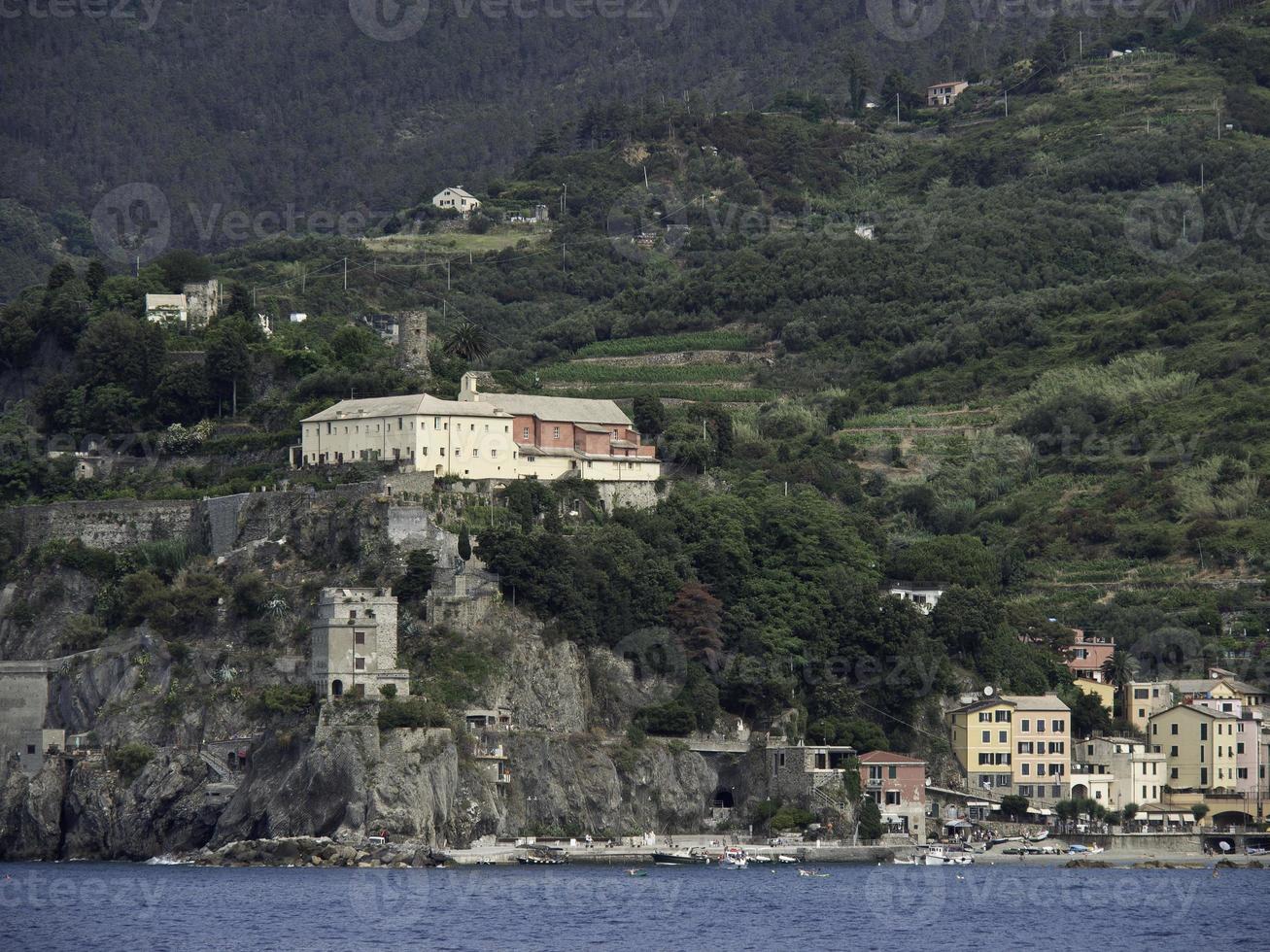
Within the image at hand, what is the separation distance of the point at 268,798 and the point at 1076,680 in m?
34.9

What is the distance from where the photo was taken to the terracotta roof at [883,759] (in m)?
90.8

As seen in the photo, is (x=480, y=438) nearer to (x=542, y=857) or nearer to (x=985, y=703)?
(x=542, y=857)

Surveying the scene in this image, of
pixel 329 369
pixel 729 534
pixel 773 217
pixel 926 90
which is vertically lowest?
pixel 729 534

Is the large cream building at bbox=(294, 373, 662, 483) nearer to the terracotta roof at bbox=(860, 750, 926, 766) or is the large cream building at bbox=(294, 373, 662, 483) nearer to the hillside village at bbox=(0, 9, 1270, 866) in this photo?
the hillside village at bbox=(0, 9, 1270, 866)

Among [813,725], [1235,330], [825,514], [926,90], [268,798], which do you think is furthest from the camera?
[926,90]

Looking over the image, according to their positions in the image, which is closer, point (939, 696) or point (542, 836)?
point (542, 836)

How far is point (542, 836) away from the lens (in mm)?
86750

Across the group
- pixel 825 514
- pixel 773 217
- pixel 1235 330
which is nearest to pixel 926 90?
pixel 773 217

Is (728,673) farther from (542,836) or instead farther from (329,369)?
(329,369)

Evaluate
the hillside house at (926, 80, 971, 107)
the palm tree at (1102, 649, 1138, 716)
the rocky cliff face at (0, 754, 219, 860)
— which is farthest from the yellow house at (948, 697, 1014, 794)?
the hillside house at (926, 80, 971, 107)

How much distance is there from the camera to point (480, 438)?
314ft

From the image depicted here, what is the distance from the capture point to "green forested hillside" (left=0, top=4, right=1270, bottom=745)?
96.5 meters

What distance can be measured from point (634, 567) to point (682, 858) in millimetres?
11805

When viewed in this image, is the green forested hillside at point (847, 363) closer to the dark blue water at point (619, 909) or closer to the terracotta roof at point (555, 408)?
the terracotta roof at point (555, 408)
